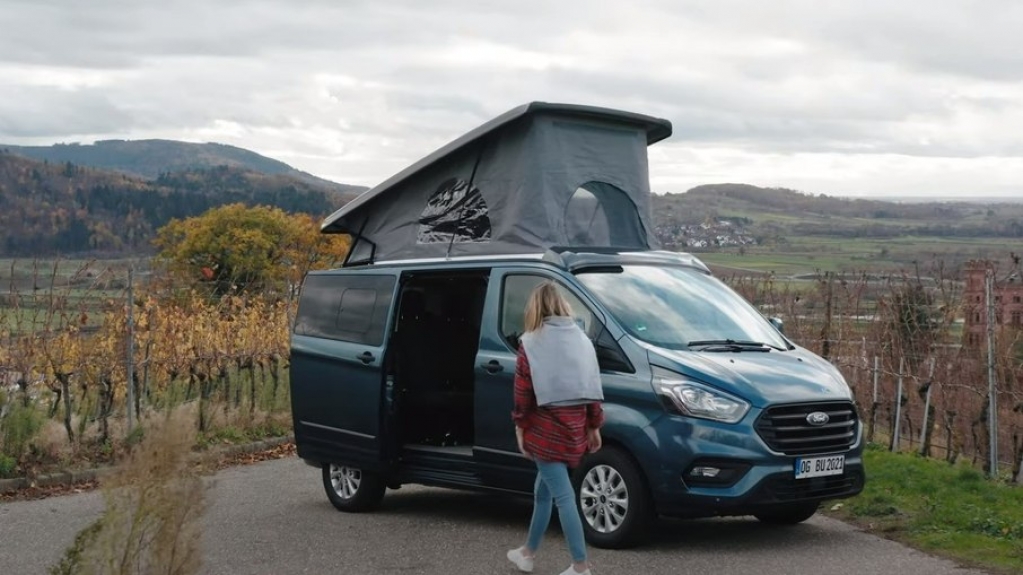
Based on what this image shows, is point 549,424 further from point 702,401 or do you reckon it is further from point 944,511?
point 944,511

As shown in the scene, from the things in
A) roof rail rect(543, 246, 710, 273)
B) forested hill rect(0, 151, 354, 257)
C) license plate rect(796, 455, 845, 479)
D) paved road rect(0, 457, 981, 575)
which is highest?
forested hill rect(0, 151, 354, 257)

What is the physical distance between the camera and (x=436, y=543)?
10.2m

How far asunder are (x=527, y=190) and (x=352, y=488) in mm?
3049

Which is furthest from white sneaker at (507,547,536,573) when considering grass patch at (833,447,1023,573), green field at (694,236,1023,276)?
green field at (694,236,1023,276)

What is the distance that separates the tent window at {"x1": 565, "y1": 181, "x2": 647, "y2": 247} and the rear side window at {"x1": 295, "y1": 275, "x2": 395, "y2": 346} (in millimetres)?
1702

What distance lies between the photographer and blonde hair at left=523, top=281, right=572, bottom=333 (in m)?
8.60

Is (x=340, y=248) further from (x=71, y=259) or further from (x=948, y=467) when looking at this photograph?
(x=948, y=467)

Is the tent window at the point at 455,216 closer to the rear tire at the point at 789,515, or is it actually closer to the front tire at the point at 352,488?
the front tire at the point at 352,488

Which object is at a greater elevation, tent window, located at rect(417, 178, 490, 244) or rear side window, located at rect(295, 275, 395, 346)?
tent window, located at rect(417, 178, 490, 244)

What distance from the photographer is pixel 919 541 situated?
996cm

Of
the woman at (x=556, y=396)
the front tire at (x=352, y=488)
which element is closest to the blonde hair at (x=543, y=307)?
the woman at (x=556, y=396)

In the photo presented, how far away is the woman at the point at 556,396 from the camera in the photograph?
848 cm

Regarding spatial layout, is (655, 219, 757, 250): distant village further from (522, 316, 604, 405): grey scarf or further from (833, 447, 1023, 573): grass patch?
(522, 316, 604, 405): grey scarf

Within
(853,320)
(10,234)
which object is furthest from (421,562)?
(10,234)
